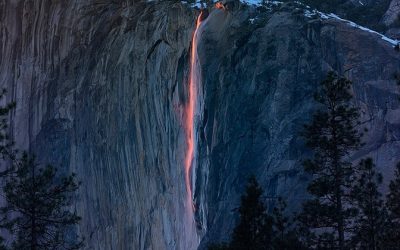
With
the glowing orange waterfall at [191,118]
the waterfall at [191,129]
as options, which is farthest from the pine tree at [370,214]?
the glowing orange waterfall at [191,118]

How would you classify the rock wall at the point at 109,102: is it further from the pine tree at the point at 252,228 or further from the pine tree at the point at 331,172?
the pine tree at the point at 331,172

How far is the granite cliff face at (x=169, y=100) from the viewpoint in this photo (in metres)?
33.1

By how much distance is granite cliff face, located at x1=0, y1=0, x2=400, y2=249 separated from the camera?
3306 centimetres

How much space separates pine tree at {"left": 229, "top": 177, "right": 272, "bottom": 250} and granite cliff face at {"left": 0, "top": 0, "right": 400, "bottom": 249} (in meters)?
7.77

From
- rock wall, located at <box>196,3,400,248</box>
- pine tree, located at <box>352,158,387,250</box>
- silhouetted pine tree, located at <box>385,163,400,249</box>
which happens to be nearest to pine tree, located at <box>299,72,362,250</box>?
pine tree, located at <box>352,158,387,250</box>

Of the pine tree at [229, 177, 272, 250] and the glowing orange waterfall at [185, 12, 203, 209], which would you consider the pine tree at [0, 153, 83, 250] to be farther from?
the glowing orange waterfall at [185, 12, 203, 209]

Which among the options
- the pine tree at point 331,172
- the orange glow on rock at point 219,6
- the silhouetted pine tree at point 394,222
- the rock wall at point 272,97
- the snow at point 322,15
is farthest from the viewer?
the orange glow on rock at point 219,6

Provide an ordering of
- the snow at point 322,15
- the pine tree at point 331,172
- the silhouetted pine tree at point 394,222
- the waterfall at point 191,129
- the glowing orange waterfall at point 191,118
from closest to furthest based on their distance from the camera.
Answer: the silhouetted pine tree at point 394,222 → the pine tree at point 331,172 → the snow at point 322,15 → the waterfall at point 191,129 → the glowing orange waterfall at point 191,118

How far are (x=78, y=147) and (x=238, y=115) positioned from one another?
49.2 ft

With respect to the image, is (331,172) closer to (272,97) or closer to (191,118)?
(272,97)

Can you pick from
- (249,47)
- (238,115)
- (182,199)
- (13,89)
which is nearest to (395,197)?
(238,115)

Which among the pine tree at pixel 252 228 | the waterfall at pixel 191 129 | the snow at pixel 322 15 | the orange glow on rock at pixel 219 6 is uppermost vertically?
the orange glow on rock at pixel 219 6

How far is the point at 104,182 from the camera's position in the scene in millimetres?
45281

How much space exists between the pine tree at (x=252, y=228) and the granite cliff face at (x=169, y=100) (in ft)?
25.5
